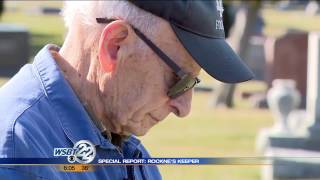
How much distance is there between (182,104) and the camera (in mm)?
2289

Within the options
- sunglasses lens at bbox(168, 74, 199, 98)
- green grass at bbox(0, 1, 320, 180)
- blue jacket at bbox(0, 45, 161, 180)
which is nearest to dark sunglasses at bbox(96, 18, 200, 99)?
sunglasses lens at bbox(168, 74, 199, 98)

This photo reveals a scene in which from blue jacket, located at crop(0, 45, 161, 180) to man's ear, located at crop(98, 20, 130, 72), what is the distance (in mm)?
105

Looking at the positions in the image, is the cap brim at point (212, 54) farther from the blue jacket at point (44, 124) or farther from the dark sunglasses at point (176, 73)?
the blue jacket at point (44, 124)

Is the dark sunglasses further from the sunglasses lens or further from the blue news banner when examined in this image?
the blue news banner

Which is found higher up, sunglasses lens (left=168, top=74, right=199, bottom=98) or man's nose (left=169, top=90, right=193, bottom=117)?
sunglasses lens (left=168, top=74, right=199, bottom=98)

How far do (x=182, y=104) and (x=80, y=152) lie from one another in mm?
314

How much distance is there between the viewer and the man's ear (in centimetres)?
217

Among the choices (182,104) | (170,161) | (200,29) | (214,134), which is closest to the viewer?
(170,161)

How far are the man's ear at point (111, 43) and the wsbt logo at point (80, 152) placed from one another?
188mm

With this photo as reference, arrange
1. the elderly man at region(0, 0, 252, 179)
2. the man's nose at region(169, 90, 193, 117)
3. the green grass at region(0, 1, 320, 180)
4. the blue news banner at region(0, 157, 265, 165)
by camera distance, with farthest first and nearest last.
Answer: the green grass at region(0, 1, 320, 180)
the man's nose at region(169, 90, 193, 117)
the elderly man at region(0, 0, 252, 179)
the blue news banner at region(0, 157, 265, 165)

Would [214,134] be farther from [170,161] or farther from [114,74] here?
[170,161]

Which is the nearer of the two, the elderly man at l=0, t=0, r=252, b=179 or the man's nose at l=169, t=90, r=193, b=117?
the elderly man at l=0, t=0, r=252, b=179

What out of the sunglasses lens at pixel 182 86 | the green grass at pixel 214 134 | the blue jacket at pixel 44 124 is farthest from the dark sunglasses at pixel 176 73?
the green grass at pixel 214 134

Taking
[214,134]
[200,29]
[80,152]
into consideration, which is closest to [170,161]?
[80,152]
